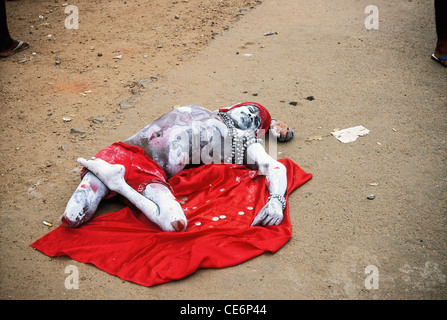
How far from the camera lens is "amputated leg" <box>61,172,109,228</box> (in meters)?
2.83

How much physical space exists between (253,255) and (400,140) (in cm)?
203

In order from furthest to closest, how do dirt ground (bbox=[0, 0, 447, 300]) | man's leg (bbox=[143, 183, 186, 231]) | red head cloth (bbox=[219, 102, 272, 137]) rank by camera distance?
red head cloth (bbox=[219, 102, 272, 137]) → man's leg (bbox=[143, 183, 186, 231]) → dirt ground (bbox=[0, 0, 447, 300])

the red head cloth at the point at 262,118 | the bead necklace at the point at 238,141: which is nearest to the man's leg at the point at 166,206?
the bead necklace at the point at 238,141

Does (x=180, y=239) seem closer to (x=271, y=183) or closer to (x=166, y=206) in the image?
(x=166, y=206)

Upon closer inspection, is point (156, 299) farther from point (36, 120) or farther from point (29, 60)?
point (29, 60)

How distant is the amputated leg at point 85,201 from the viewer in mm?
2830

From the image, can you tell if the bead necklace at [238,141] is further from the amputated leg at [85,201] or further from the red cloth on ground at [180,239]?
the amputated leg at [85,201]

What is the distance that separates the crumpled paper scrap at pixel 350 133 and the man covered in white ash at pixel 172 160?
0.48 metres

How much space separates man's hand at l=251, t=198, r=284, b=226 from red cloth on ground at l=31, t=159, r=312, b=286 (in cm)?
5

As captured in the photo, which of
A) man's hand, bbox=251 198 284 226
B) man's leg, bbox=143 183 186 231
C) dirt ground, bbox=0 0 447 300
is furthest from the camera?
man's hand, bbox=251 198 284 226

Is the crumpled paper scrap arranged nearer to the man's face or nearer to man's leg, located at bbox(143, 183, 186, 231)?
the man's face

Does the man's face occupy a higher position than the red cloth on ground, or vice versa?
the man's face

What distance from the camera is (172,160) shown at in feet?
Result: 10.8

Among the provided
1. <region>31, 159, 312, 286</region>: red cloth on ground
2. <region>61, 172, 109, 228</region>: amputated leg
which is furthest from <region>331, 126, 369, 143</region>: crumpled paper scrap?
<region>61, 172, 109, 228</region>: amputated leg
